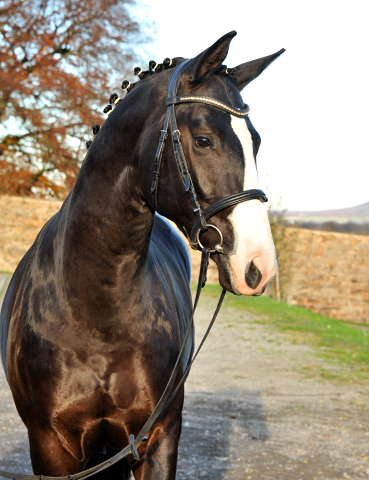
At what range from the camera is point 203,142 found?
1745mm

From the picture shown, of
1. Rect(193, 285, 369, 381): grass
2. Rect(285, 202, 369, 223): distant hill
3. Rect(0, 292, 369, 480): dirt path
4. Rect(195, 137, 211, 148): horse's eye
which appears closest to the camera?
Rect(195, 137, 211, 148): horse's eye

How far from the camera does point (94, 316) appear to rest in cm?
209

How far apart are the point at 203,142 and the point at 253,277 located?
1.57 ft

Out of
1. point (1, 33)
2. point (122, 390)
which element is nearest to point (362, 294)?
point (1, 33)

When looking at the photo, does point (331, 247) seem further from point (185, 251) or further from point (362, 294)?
point (185, 251)

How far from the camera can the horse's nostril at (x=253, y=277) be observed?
5.43 ft

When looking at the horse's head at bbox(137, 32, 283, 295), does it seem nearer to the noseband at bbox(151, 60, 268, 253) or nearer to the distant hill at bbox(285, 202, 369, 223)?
the noseband at bbox(151, 60, 268, 253)

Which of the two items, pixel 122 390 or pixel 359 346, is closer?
pixel 122 390

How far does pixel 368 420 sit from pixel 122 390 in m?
4.14

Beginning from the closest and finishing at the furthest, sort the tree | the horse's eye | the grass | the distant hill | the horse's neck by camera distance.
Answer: the horse's eye, the horse's neck, the grass, the tree, the distant hill

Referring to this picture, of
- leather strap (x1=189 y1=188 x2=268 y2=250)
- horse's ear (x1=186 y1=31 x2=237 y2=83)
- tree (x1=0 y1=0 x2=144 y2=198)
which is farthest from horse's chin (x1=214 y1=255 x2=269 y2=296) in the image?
tree (x1=0 y1=0 x2=144 y2=198)

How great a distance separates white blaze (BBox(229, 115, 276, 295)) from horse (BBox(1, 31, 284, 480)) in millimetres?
13

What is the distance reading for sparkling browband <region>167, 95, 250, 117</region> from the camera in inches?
70.0

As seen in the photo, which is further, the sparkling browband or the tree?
the tree
